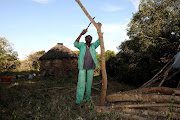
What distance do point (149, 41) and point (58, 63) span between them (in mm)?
9966

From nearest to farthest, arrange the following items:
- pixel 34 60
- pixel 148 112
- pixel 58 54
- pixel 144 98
Result: 1. pixel 148 112
2. pixel 144 98
3. pixel 58 54
4. pixel 34 60

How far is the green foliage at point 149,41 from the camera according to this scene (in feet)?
27.3

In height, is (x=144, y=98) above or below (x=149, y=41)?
below

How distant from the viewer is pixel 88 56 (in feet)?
15.0

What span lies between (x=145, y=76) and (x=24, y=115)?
6.97 meters

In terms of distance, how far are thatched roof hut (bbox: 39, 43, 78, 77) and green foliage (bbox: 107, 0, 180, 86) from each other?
7269 mm

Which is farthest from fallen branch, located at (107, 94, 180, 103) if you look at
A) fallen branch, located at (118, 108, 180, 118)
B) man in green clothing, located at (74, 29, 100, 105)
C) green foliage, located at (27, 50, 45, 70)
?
green foliage, located at (27, 50, 45, 70)

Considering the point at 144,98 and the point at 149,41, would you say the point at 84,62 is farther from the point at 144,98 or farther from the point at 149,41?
the point at 149,41

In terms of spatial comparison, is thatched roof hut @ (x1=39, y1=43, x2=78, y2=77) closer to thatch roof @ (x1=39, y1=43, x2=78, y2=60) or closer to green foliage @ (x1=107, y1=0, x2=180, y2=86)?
thatch roof @ (x1=39, y1=43, x2=78, y2=60)

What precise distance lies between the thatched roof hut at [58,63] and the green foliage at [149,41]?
727 centimetres

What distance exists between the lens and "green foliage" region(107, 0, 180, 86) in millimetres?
8328

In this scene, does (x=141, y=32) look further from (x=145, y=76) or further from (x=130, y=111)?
(x=130, y=111)

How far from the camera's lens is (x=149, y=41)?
28.8 ft

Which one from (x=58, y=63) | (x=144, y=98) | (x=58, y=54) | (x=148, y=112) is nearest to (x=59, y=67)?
(x=58, y=63)
